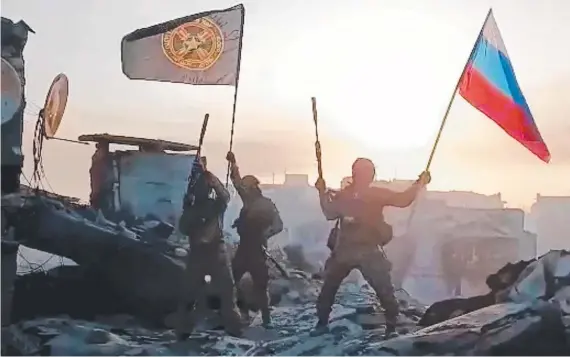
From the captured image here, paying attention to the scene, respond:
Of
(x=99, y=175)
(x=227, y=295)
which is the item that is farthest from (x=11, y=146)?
(x=227, y=295)

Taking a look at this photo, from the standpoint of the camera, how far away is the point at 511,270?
115 inches

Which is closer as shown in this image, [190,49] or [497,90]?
[497,90]

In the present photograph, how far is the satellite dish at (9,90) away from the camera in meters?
2.95

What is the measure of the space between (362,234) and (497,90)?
0.69m

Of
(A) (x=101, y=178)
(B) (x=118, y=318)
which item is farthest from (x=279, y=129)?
(B) (x=118, y=318)

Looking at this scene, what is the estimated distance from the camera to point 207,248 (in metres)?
2.94

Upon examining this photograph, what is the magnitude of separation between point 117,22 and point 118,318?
1.06 metres

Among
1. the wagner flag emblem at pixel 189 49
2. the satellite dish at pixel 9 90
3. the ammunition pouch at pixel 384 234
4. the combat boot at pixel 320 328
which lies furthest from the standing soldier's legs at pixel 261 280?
the satellite dish at pixel 9 90

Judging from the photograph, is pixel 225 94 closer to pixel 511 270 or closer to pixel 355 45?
pixel 355 45

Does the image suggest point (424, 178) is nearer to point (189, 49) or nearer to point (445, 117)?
point (445, 117)

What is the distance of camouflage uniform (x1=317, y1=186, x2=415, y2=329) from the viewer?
2902 mm

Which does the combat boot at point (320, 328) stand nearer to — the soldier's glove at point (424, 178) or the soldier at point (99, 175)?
the soldier's glove at point (424, 178)

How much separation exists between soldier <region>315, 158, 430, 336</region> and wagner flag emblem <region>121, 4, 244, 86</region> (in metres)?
0.55

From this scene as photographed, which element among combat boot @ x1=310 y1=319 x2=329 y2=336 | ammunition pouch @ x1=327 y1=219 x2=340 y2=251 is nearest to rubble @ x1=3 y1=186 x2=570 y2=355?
combat boot @ x1=310 y1=319 x2=329 y2=336
